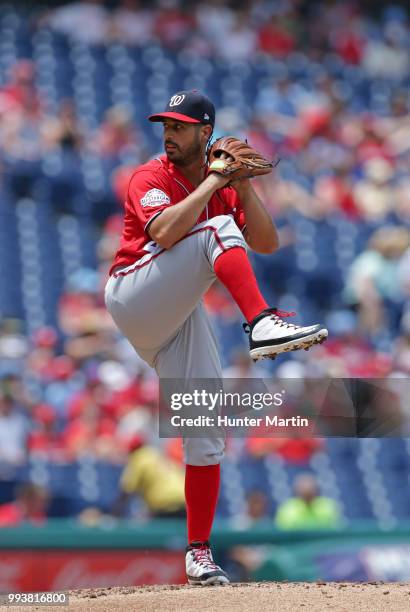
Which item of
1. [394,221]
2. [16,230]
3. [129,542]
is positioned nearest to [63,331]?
[16,230]

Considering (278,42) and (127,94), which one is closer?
(127,94)

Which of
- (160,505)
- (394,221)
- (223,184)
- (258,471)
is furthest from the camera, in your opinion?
(394,221)

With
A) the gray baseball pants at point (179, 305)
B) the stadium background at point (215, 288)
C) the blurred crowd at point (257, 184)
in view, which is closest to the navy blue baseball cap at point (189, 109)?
the gray baseball pants at point (179, 305)

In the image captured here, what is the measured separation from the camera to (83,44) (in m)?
10.8

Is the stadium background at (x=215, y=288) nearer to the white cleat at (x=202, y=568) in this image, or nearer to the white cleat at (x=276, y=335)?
the white cleat at (x=202, y=568)

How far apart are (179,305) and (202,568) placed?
97cm

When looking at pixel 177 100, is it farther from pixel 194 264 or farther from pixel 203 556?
pixel 203 556

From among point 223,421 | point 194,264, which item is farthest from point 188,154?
point 223,421

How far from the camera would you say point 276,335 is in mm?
3707

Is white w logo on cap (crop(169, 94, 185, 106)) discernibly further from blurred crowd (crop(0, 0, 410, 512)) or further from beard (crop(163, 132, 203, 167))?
blurred crowd (crop(0, 0, 410, 512))

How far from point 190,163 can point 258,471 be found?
12.4 feet

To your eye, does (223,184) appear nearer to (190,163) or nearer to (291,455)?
(190,163)

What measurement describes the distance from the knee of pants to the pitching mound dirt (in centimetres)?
44

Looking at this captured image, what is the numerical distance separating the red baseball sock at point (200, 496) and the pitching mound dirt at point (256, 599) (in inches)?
8.3
